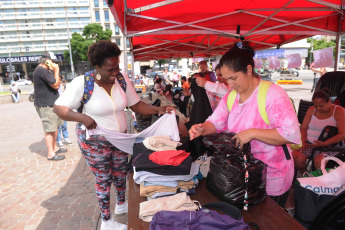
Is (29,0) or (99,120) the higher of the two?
(29,0)

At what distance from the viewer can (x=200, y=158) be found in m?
2.31

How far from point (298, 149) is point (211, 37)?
15.8 ft

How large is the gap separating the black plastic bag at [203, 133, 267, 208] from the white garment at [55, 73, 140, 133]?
4.03 ft

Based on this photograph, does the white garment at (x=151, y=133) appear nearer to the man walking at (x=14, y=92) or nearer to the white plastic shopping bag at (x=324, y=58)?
the white plastic shopping bag at (x=324, y=58)

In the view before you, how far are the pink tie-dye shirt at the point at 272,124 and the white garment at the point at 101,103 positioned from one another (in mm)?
1176

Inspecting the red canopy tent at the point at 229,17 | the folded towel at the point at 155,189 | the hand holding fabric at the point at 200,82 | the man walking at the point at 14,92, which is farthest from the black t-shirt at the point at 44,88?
the man walking at the point at 14,92

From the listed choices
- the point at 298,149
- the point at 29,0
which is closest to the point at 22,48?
the point at 29,0

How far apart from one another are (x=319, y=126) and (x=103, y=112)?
3117 millimetres

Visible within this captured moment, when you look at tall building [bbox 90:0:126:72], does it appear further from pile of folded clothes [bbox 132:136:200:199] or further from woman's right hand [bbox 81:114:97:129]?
pile of folded clothes [bbox 132:136:200:199]

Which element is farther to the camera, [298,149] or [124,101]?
[298,149]

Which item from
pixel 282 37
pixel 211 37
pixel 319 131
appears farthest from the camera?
pixel 211 37

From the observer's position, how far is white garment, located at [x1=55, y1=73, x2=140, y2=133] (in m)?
2.21

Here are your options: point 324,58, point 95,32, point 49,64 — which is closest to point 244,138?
point 49,64

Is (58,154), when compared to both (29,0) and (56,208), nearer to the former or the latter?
(56,208)
